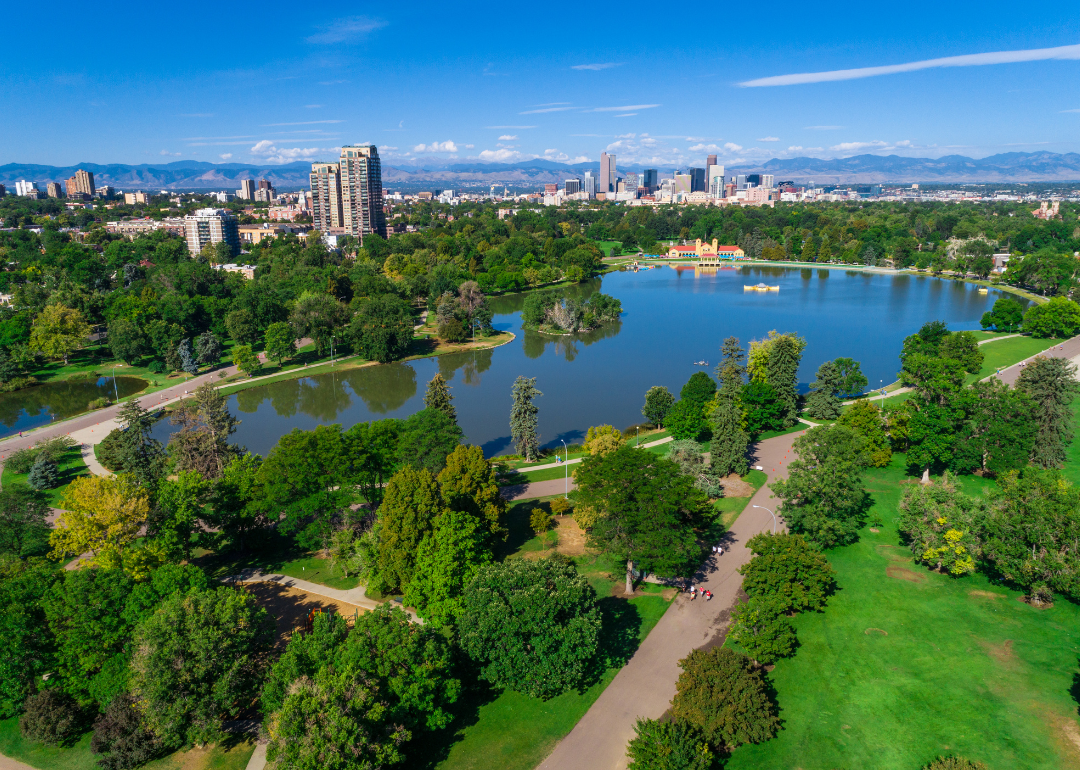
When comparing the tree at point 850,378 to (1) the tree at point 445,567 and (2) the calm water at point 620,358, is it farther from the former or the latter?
(1) the tree at point 445,567

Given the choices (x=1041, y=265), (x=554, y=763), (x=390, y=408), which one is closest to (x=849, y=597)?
(x=554, y=763)

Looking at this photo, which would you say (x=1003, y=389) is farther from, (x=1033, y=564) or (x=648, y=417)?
(x=648, y=417)

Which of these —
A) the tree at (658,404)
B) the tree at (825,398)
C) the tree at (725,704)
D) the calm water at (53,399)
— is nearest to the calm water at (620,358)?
the tree at (658,404)

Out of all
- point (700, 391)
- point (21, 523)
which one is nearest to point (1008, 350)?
point (700, 391)

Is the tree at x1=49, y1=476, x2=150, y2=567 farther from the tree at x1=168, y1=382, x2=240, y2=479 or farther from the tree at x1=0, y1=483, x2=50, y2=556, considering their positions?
the tree at x1=168, y1=382, x2=240, y2=479

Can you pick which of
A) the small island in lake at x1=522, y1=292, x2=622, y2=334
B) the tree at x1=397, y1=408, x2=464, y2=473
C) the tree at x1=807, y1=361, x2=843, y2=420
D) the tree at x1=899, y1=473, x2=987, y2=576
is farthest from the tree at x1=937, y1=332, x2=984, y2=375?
the tree at x1=397, y1=408, x2=464, y2=473
